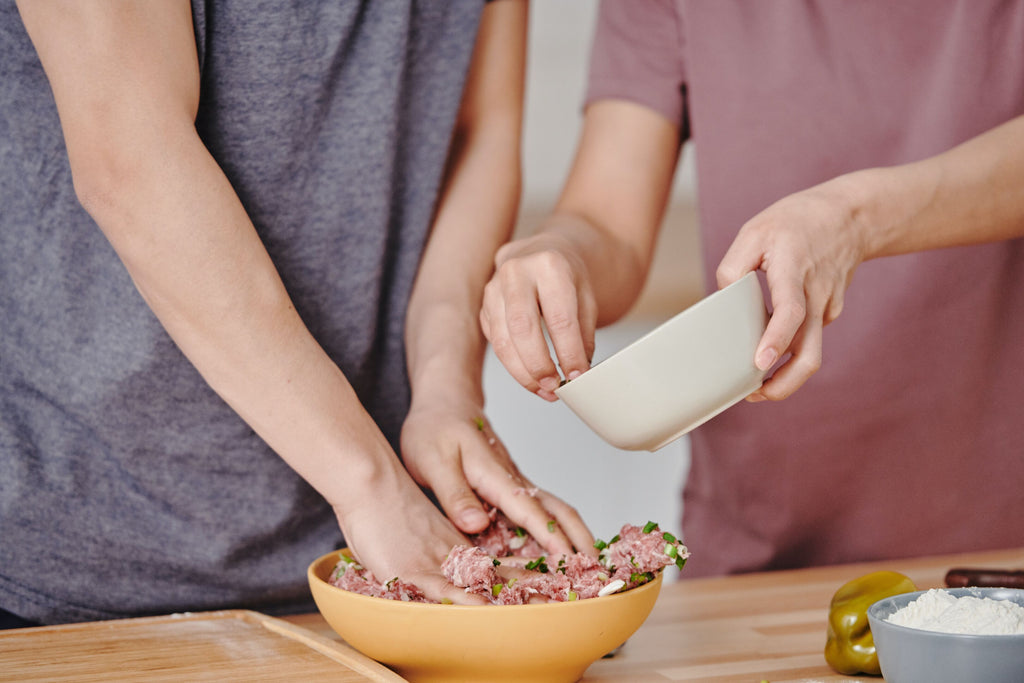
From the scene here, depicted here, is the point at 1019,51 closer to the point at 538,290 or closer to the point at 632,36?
the point at 632,36

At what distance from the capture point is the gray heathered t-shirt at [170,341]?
96 centimetres

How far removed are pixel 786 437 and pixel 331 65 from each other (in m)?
0.80

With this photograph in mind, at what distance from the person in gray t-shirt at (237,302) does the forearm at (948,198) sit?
0.41m

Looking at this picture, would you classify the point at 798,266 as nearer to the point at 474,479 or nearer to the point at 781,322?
the point at 781,322

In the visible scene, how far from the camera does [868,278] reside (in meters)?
1.32

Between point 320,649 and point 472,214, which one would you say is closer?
point 320,649

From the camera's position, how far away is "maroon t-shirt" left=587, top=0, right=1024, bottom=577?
1295 mm

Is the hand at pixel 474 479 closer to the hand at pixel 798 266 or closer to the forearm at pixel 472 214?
the forearm at pixel 472 214

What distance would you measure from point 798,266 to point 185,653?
62 cm

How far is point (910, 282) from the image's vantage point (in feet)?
4.27

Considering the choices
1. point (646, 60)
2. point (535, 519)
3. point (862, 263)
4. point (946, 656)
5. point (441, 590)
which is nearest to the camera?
point (946, 656)

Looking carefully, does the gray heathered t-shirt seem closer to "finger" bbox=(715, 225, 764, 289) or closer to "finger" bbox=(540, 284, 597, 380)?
"finger" bbox=(540, 284, 597, 380)

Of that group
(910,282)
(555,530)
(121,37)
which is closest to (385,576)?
(555,530)

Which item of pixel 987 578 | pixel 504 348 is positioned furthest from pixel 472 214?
pixel 987 578
